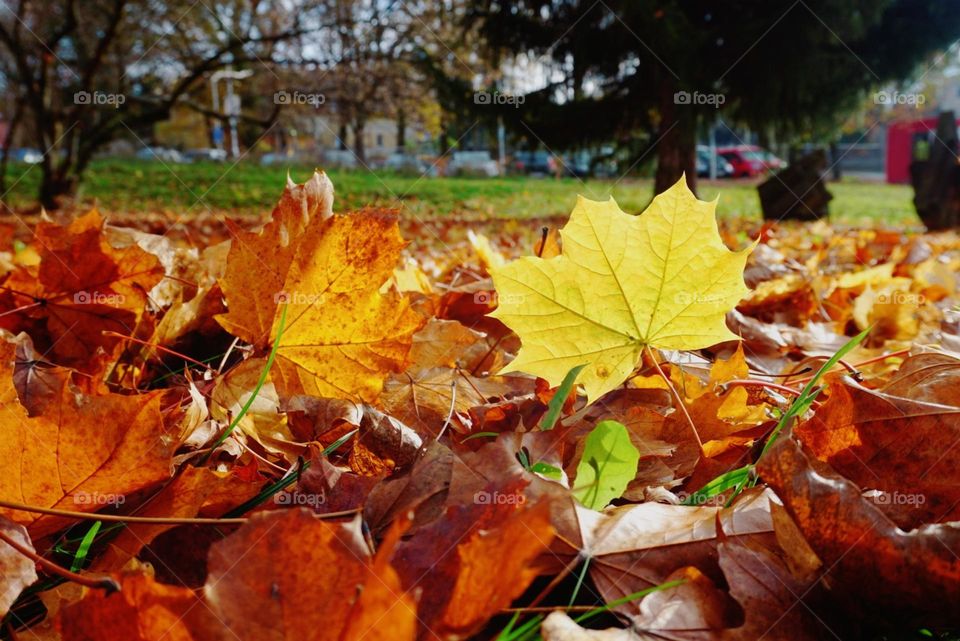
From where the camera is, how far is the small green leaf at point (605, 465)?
1.89ft

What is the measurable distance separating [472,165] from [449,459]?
52.4 ft

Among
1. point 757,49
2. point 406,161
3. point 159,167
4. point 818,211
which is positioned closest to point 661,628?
point 757,49

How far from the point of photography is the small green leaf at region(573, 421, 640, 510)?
1.89 feet

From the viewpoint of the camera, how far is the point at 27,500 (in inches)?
23.0

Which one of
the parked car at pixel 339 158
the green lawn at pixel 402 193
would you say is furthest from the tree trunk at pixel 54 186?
the parked car at pixel 339 158

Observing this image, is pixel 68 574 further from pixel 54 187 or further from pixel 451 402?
pixel 54 187

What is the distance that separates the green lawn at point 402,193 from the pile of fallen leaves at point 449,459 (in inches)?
336

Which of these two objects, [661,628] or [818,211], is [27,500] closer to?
[661,628]

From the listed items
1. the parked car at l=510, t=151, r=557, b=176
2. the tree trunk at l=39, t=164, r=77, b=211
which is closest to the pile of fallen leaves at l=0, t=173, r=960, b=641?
the tree trunk at l=39, t=164, r=77, b=211

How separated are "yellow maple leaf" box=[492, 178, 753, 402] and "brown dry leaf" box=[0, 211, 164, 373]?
539 millimetres

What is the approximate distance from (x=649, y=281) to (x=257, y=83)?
14.4 m

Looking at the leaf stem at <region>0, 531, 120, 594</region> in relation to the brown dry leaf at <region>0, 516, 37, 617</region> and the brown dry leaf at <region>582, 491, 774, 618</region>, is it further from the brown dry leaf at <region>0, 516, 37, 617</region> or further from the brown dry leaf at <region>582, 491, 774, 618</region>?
the brown dry leaf at <region>582, 491, 774, 618</region>

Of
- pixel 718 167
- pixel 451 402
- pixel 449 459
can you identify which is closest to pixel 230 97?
pixel 451 402

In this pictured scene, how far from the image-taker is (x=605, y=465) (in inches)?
23.0
